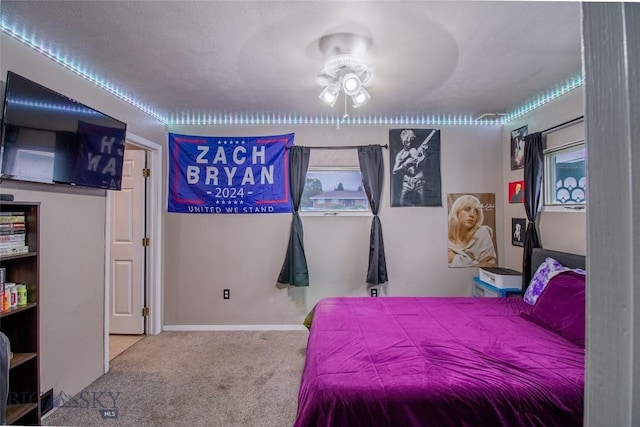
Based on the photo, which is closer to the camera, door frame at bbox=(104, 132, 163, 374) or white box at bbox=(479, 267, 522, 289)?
white box at bbox=(479, 267, 522, 289)

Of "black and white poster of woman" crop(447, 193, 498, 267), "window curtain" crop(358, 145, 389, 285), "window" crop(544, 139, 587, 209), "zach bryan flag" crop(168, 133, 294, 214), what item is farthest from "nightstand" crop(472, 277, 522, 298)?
"zach bryan flag" crop(168, 133, 294, 214)

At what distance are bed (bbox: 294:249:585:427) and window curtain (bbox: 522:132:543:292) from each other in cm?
77

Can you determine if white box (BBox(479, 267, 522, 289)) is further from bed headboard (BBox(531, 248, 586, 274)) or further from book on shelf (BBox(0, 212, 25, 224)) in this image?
book on shelf (BBox(0, 212, 25, 224))

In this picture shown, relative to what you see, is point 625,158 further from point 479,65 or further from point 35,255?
point 35,255

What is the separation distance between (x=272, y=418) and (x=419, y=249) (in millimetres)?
2488

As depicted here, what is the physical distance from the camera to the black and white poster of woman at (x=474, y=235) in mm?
3557

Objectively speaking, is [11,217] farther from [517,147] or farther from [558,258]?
[517,147]

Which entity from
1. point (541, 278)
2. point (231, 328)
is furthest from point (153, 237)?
point (541, 278)

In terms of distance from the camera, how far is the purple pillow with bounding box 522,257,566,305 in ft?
8.02

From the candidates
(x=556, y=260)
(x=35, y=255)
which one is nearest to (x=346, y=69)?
(x=35, y=255)

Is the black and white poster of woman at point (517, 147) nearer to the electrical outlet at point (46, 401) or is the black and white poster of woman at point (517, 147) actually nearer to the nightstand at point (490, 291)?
the nightstand at point (490, 291)

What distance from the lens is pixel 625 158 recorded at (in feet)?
1.32

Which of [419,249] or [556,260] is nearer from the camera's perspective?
[556,260]

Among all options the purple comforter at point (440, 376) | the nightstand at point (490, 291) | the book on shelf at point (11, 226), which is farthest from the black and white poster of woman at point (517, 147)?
the book on shelf at point (11, 226)
